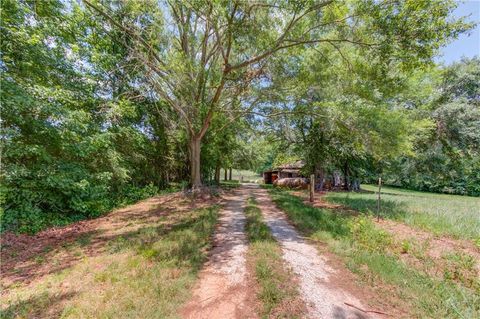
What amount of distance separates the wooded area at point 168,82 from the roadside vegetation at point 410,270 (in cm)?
522

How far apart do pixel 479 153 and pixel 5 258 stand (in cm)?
2454

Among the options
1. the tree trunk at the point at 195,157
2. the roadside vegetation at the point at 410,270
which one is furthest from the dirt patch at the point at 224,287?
the tree trunk at the point at 195,157

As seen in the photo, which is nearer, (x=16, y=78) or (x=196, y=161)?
(x=16, y=78)

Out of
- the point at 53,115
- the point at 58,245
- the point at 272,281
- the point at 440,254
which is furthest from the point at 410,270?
the point at 53,115

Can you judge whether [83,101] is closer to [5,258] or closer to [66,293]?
[5,258]

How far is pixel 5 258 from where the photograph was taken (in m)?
4.36

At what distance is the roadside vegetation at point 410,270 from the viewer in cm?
294

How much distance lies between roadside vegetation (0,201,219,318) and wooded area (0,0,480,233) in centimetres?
246

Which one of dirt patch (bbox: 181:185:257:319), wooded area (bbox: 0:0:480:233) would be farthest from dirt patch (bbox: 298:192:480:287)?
wooded area (bbox: 0:0:480:233)

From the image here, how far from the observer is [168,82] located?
965cm

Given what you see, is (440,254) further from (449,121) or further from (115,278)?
(449,121)

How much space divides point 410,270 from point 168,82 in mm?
9982

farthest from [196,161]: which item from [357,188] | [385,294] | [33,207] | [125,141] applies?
[357,188]

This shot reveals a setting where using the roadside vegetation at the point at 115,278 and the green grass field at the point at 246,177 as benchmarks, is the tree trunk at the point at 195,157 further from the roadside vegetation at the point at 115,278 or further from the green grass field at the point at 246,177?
the green grass field at the point at 246,177
